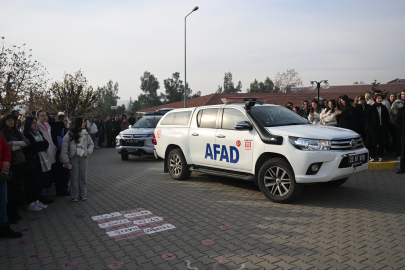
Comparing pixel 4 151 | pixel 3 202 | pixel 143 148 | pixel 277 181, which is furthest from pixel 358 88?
pixel 3 202

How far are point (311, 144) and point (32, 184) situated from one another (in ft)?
16.9

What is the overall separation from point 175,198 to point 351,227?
3.42 meters

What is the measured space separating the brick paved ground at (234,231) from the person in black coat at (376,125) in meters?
1.97

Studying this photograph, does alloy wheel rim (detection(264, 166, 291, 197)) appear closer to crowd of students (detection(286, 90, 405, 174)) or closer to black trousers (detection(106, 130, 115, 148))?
crowd of students (detection(286, 90, 405, 174))

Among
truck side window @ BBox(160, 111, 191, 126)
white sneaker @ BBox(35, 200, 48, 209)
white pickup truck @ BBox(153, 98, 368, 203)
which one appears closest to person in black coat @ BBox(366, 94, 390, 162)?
white pickup truck @ BBox(153, 98, 368, 203)

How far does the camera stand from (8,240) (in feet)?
15.6

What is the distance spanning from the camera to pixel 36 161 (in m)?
6.13

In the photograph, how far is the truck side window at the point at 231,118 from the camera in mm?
7090

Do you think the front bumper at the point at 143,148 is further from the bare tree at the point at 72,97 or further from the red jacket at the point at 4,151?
the bare tree at the point at 72,97

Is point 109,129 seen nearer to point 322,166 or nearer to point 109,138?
point 109,138

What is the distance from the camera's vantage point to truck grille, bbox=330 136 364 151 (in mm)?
5820

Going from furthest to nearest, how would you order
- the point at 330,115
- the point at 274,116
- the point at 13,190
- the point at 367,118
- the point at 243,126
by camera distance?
the point at 330,115 < the point at 367,118 < the point at 274,116 < the point at 243,126 < the point at 13,190

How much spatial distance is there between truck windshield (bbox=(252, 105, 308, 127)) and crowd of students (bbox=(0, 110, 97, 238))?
3.67 metres

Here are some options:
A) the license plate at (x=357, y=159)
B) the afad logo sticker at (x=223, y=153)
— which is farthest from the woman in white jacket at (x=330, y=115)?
the afad logo sticker at (x=223, y=153)
